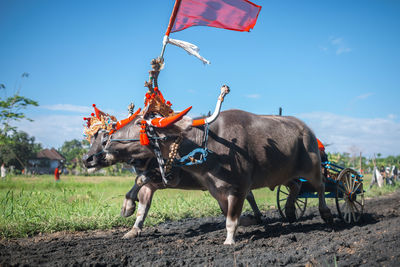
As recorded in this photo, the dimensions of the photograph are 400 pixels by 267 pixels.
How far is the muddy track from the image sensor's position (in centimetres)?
374

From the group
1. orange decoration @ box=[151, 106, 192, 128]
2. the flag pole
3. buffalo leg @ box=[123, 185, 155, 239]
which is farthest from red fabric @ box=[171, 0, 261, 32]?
buffalo leg @ box=[123, 185, 155, 239]

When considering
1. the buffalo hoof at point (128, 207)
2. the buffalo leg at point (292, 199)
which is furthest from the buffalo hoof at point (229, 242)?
the buffalo leg at point (292, 199)

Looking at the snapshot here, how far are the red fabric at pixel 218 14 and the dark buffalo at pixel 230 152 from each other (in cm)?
146

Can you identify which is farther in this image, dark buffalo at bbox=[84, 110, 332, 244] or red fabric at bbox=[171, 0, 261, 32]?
red fabric at bbox=[171, 0, 261, 32]

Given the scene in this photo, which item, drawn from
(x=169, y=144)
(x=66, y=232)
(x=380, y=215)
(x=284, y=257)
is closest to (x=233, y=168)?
(x=169, y=144)

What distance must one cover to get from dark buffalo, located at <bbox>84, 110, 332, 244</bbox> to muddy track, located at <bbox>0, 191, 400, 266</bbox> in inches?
22.8

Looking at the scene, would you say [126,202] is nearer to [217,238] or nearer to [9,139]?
[217,238]

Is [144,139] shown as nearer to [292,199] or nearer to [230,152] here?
[230,152]

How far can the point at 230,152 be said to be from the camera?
4.89 meters

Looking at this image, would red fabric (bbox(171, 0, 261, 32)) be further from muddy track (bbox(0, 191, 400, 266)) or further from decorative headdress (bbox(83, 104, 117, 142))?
muddy track (bbox(0, 191, 400, 266))

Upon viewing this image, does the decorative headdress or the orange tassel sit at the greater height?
the decorative headdress

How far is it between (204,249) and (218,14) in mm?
3627

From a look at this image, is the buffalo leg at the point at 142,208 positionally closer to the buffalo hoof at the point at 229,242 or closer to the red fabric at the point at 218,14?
the buffalo hoof at the point at 229,242

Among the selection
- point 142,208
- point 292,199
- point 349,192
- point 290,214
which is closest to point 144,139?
point 142,208
